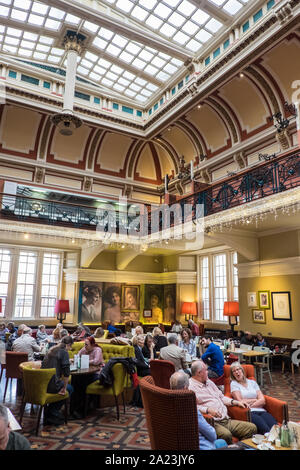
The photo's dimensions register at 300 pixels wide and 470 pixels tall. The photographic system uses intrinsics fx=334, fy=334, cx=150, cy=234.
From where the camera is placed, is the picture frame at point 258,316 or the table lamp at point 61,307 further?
the table lamp at point 61,307

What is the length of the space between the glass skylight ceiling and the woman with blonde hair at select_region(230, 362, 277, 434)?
9696 millimetres

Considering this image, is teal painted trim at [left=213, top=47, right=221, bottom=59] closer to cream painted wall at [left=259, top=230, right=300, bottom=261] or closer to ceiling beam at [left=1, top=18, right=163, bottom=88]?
ceiling beam at [left=1, top=18, right=163, bottom=88]

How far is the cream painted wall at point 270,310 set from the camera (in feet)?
27.3

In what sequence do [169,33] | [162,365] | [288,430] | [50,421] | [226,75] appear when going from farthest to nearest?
[169,33]
[226,75]
[162,365]
[50,421]
[288,430]

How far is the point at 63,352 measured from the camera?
186 inches

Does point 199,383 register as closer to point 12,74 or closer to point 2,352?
point 2,352

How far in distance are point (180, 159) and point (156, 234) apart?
172 inches

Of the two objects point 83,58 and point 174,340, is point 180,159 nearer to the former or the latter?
point 83,58

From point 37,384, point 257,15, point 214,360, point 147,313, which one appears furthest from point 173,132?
point 37,384

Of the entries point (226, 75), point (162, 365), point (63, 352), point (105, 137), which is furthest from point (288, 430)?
point (105, 137)

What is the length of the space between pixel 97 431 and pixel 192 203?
265 inches

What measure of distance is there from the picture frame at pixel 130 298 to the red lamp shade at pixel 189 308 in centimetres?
224

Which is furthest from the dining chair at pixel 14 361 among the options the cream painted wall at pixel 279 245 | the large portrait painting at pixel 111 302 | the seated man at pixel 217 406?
the large portrait painting at pixel 111 302

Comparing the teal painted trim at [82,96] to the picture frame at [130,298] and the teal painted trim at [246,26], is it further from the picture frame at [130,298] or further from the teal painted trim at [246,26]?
the picture frame at [130,298]
